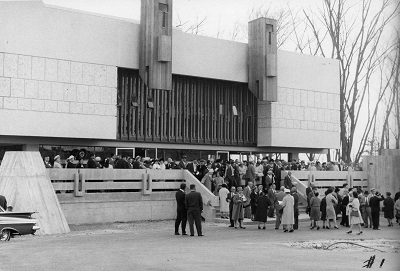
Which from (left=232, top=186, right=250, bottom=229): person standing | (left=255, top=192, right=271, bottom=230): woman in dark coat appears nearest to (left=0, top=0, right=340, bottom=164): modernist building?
(left=232, top=186, right=250, bottom=229): person standing

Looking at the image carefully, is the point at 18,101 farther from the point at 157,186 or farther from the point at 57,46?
the point at 157,186

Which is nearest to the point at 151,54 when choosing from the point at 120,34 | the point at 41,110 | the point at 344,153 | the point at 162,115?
the point at 120,34

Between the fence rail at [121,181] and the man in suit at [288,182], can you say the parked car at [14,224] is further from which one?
the man in suit at [288,182]

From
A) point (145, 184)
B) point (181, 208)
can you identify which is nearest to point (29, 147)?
point (145, 184)

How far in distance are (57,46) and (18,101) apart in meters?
3.44

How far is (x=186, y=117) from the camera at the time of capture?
34.7m

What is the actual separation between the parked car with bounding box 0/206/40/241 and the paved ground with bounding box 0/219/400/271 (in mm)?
484

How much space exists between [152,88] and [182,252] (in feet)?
57.2

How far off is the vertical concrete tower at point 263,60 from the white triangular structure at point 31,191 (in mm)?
16971

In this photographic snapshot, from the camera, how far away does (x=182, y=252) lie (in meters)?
14.3

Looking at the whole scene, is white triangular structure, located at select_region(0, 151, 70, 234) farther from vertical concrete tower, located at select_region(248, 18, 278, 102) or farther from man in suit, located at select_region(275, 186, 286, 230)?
vertical concrete tower, located at select_region(248, 18, 278, 102)

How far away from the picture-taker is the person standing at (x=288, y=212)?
22109 mm

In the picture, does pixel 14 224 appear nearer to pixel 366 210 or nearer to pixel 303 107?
pixel 366 210

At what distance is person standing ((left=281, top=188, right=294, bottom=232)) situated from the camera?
2211cm
